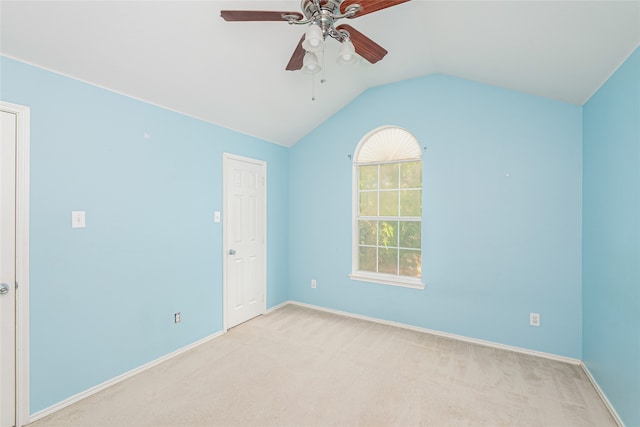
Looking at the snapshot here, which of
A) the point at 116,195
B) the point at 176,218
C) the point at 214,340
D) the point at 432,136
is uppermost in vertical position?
the point at 432,136

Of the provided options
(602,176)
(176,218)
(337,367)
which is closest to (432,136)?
(602,176)

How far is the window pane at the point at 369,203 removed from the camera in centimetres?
375

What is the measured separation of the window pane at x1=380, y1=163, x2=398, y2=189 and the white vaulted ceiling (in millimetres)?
1093

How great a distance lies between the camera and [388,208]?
3.66 metres

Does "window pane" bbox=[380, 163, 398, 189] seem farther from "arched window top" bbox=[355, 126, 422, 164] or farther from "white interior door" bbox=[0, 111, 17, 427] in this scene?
"white interior door" bbox=[0, 111, 17, 427]

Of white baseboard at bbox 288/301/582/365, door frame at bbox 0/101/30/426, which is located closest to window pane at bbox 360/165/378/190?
white baseboard at bbox 288/301/582/365

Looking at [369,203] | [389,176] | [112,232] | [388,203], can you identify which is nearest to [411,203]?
[388,203]

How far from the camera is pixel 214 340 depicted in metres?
3.11

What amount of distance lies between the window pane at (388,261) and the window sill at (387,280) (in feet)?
0.31

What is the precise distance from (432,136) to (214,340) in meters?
3.33

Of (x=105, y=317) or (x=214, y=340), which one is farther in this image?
(x=214, y=340)

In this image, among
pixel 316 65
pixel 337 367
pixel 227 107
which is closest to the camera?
pixel 316 65

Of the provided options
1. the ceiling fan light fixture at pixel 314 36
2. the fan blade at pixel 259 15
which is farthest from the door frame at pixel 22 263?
the ceiling fan light fixture at pixel 314 36

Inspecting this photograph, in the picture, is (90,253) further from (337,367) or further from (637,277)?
(637,277)
